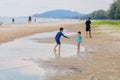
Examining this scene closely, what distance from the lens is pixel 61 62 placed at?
1691cm

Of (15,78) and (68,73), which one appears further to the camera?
(68,73)

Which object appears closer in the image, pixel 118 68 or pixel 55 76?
pixel 55 76

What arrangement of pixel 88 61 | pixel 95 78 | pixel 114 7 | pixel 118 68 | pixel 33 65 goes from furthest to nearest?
1. pixel 114 7
2. pixel 88 61
3. pixel 33 65
4. pixel 118 68
5. pixel 95 78

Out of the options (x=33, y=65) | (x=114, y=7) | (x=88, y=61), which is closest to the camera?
(x=33, y=65)

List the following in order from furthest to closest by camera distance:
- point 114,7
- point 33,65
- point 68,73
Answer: point 114,7
point 33,65
point 68,73

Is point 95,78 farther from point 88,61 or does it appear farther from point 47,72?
point 88,61

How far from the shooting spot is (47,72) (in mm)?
13875

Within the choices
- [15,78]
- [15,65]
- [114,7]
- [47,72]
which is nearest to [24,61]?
[15,65]

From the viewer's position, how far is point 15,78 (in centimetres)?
1258

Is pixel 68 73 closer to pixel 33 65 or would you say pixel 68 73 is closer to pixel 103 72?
pixel 103 72

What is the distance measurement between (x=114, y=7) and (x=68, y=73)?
5170 inches

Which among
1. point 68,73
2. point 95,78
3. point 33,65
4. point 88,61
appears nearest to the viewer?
point 95,78

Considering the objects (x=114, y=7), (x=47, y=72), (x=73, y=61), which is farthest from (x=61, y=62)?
(x=114, y=7)

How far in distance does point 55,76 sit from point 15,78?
151 cm
